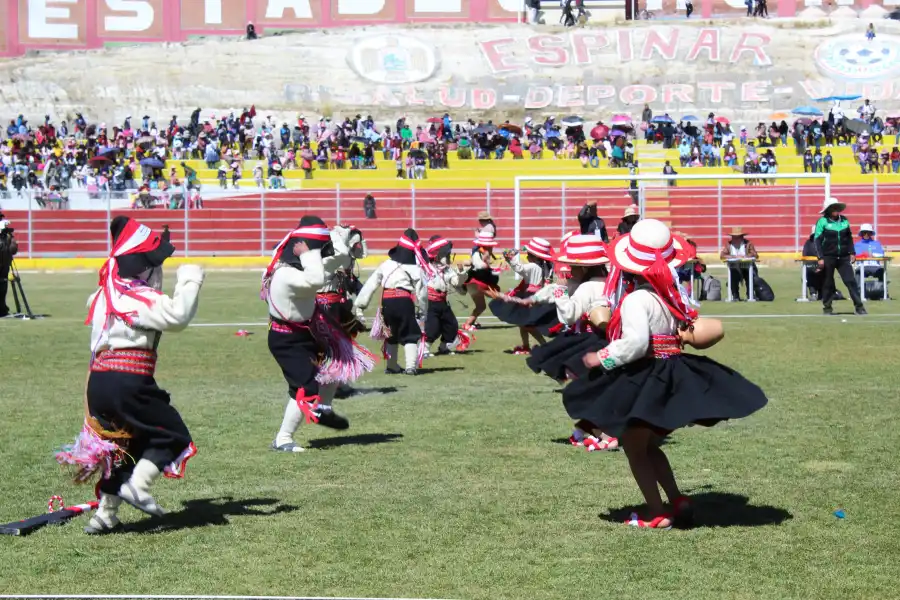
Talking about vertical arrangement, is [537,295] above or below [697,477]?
above

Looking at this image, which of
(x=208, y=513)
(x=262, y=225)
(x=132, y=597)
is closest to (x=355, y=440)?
(x=208, y=513)

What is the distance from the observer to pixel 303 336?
33.8ft

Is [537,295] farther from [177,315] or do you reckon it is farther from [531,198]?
[531,198]

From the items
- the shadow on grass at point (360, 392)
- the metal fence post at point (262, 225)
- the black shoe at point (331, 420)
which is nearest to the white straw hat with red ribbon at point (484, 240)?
the shadow on grass at point (360, 392)

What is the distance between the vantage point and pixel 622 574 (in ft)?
21.0

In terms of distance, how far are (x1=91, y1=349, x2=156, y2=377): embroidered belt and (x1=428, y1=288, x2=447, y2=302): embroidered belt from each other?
924 cm

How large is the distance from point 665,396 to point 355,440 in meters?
4.02

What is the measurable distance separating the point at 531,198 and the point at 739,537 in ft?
112

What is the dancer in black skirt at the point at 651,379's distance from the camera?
6.98 meters

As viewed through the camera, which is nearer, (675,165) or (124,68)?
(675,165)

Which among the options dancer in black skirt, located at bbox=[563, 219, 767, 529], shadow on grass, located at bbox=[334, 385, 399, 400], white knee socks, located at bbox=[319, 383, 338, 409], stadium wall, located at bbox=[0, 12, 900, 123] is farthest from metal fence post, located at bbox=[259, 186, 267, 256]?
dancer in black skirt, located at bbox=[563, 219, 767, 529]

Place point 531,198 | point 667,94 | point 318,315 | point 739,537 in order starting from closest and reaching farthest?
1. point 739,537
2. point 318,315
3. point 531,198
4. point 667,94

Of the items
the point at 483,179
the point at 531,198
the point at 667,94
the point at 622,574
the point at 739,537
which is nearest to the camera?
the point at 622,574

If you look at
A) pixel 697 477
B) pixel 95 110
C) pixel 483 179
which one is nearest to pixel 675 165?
pixel 483 179
